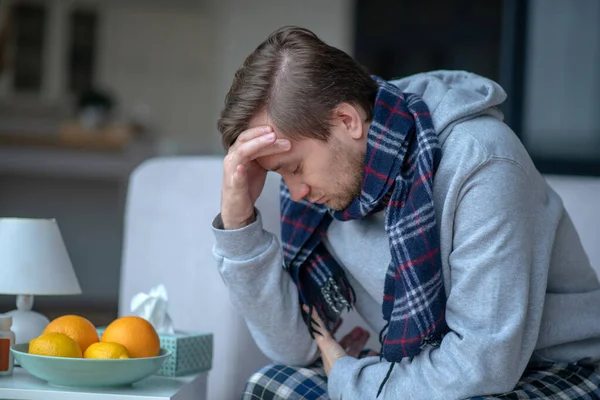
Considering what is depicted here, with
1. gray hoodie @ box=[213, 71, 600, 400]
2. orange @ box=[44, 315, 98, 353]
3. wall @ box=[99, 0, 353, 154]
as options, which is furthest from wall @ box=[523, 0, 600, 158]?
wall @ box=[99, 0, 353, 154]

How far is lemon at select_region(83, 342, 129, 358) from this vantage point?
1.37 metres

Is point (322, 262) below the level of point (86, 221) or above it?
above

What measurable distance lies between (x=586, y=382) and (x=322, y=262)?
521 mm

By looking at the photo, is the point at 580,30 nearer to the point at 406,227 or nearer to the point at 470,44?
the point at 470,44

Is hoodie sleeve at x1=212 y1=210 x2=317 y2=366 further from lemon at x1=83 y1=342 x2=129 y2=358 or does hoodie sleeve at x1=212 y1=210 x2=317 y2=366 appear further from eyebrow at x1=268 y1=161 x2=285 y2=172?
lemon at x1=83 y1=342 x2=129 y2=358

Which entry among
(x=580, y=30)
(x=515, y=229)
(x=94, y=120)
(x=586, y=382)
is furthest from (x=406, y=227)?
(x=94, y=120)

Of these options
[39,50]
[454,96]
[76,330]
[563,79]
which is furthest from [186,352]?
[39,50]

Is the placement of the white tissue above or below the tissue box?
above

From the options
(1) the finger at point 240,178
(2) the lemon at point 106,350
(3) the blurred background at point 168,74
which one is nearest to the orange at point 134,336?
(2) the lemon at point 106,350

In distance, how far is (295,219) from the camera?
167 centimetres

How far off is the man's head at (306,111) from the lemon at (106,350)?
38 cm

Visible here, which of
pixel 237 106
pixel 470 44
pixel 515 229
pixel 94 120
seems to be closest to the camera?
pixel 515 229

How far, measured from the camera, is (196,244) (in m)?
1.98

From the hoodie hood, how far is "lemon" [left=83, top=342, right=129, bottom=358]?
0.62 meters
